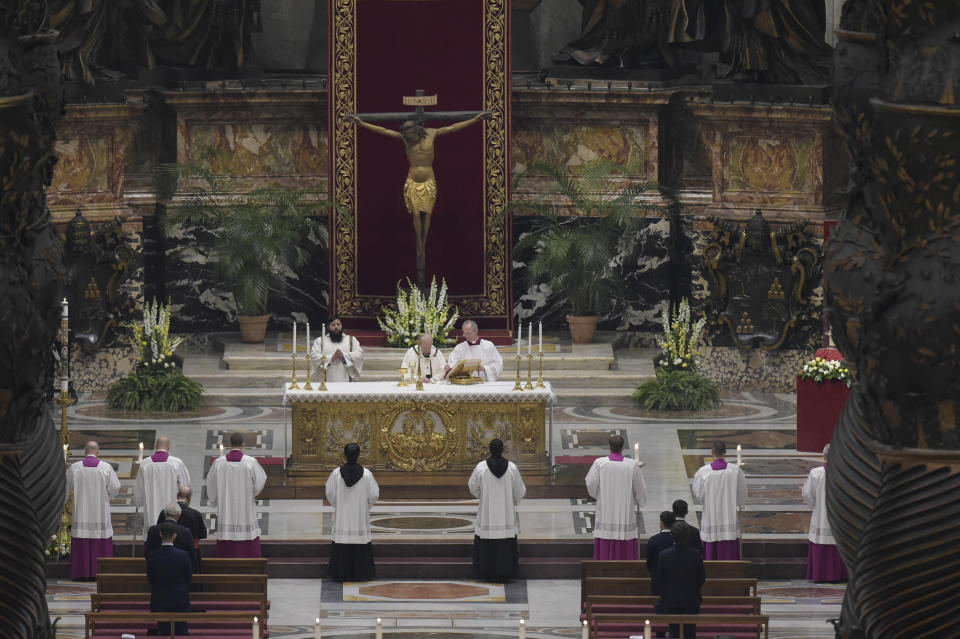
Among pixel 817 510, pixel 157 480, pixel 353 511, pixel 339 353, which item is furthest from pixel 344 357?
pixel 817 510

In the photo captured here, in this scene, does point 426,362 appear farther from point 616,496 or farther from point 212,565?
point 212,565

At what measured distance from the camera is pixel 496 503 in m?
16.2

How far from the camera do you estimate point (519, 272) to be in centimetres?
2547

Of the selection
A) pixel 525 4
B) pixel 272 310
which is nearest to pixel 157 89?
pixel 272 310

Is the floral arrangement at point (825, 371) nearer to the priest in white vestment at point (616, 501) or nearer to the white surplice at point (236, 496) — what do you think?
the priest in white vestment at point (616, 501)

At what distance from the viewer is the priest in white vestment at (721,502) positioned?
16.3m

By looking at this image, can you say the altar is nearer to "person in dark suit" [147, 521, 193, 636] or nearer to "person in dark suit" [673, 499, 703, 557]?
"person in dark suit" [673, 499, 703, 557]

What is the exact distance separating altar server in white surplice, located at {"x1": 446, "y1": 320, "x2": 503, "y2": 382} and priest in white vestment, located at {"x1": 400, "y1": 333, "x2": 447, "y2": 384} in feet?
0.79

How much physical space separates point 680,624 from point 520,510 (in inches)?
210

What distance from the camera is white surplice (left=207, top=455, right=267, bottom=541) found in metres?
16.3

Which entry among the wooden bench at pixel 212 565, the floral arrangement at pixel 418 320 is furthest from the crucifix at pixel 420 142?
the wooden bench at pixel 212 565

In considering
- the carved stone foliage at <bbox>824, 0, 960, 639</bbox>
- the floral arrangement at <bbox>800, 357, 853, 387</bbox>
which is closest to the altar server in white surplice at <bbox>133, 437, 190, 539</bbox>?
the floral arrangement at <bbox>800, 357, 853, 387</bbox>

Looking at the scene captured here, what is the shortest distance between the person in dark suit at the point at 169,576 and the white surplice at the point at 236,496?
298 centimetres

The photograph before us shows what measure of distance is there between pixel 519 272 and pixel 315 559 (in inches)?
367
